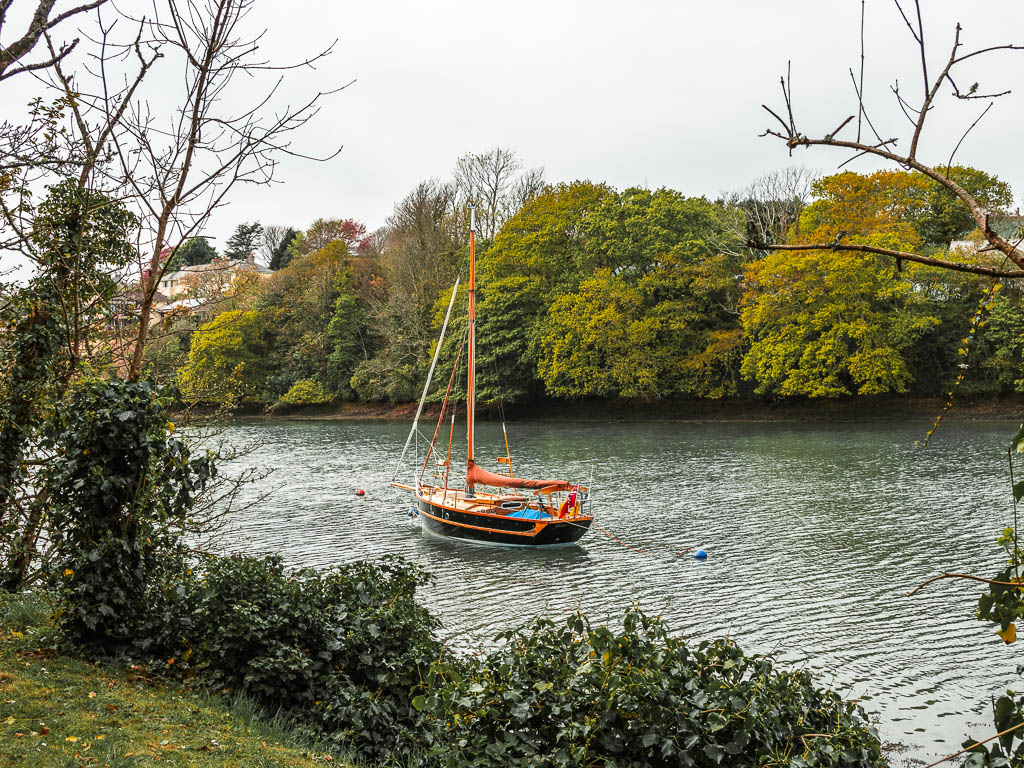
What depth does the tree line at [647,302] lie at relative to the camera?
4581 cm

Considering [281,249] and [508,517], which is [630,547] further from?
[281,249]

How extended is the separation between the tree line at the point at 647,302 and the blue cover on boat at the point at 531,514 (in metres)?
20.2

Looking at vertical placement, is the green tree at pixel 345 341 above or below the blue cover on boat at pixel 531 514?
above

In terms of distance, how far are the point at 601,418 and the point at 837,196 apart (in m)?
20.9

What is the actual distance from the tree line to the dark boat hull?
1863 centimetres

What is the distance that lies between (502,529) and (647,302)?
3660 cm

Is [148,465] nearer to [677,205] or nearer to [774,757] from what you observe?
[774,757]

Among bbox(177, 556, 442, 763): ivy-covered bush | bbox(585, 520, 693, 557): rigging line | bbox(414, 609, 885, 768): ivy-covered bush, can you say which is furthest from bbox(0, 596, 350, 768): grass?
bbox(585, 520, 693, 557): rigging line

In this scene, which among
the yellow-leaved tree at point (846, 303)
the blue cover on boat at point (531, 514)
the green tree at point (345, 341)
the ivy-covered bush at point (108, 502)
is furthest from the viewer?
the green tree at point (345, 341)

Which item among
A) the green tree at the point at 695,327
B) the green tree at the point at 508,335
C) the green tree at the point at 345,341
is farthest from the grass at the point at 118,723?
the green tree at the point at 345,341

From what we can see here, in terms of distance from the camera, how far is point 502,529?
20.4 meters

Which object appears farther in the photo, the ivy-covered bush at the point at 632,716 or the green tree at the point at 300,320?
the green tree at the point at 300,320

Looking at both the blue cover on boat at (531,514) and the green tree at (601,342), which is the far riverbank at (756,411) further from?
the blue cover on boat at (531,514)

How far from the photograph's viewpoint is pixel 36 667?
21.0 feet
